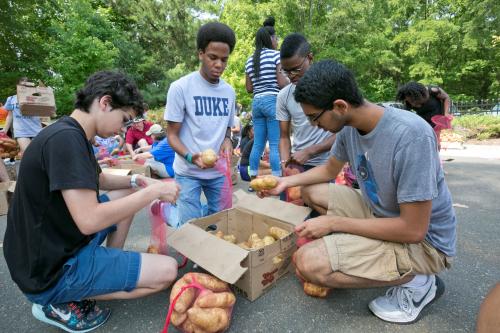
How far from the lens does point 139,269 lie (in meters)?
2.05

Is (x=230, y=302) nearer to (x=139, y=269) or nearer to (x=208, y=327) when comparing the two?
(x=208, y=327)

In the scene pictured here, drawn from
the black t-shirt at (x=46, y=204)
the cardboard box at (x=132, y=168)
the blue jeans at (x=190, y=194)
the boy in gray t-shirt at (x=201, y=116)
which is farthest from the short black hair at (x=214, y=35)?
the cardboard box at (x=132, y=168)

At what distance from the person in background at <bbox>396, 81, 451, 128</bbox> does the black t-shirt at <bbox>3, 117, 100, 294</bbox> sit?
17.6ft

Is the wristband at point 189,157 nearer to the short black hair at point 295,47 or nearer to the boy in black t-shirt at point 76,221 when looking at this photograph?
the boy in black t-shirt at point 76,221

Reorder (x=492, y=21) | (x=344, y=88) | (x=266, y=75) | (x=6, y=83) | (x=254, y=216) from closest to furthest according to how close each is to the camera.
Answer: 1. (x=344, y=88)
2. (x=254, y=216)
3. (x=266, y=75)
4. (x=492, y=21)
5. (x=6, y=83)

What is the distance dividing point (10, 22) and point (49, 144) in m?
22.1

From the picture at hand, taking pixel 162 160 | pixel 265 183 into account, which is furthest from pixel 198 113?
pixel 162 160

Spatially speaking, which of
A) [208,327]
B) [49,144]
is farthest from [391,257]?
[49,144]

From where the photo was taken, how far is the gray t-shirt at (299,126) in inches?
127

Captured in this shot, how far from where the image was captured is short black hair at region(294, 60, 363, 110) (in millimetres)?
1864

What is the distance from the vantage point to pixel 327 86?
1.86 m

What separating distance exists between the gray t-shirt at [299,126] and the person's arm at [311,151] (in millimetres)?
103

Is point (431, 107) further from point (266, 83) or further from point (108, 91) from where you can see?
point (108, 91)

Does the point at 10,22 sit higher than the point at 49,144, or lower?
Result: higher
